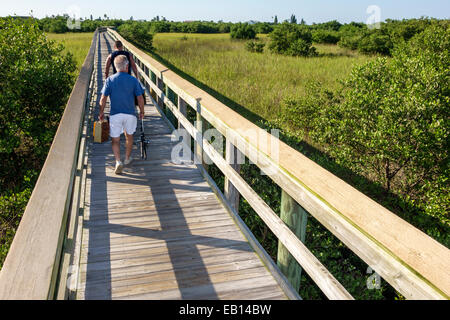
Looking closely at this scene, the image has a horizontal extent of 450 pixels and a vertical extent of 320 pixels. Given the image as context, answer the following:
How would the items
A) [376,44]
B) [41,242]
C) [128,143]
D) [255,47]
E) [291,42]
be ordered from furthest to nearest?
[255,47], [376,44], [291,42], [128,143], [41,242]

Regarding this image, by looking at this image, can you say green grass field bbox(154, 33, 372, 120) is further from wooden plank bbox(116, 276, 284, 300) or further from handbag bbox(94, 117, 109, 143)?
wooden plank bbox(116, 276, 284, 300)

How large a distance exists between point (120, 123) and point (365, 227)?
14.2ft

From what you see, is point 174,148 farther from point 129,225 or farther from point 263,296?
point 263,296

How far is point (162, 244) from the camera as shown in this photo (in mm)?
3582

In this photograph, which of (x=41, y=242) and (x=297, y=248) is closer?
(x=41, y=242)

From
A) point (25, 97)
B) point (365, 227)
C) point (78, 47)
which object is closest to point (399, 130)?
point (365, 227)

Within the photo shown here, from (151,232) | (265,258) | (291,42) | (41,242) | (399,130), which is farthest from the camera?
(291,42)

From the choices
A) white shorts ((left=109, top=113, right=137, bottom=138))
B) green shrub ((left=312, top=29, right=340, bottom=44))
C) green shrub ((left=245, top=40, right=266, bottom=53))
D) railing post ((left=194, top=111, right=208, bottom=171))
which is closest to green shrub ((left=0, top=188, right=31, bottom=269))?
white shorts ((left=109, top=113, right=137, bottom=138))

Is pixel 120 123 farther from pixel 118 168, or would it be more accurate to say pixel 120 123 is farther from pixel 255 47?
pixel 255 47

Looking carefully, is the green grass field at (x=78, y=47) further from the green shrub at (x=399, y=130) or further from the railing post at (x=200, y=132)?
the railing post at (x=200, y=132)

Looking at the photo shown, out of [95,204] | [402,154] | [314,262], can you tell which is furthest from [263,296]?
[402,154]

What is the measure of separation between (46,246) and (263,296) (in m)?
1.82

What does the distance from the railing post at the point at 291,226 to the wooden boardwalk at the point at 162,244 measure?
0.50ft
